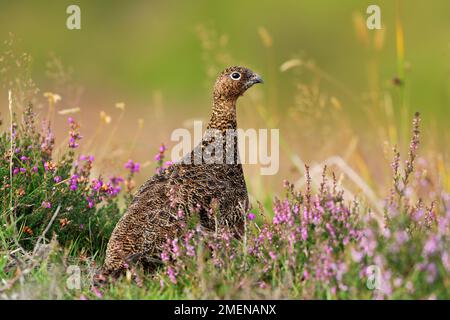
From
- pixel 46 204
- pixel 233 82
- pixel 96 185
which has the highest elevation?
pixel 233 82

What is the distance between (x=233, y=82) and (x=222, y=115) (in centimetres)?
23

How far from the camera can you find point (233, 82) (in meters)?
5.43

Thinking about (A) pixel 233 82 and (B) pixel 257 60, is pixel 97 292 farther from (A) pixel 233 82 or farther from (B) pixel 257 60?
(B) pixel 257 60

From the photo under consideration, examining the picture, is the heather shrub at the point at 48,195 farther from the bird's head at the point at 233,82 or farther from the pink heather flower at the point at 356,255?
the pink heather flower at the point at 356,255

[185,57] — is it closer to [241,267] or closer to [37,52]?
[37,52]

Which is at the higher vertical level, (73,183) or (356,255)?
(73,183)

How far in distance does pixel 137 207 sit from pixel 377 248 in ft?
4.78

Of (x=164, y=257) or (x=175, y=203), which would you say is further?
(x=175, y=203)

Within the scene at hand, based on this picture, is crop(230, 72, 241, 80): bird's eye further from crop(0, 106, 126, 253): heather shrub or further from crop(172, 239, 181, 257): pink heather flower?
crop(172, 239, 181, 257): pink heather flower

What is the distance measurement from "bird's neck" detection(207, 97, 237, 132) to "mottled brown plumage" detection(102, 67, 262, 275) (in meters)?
0.02

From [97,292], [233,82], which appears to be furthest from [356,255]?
[233,82]

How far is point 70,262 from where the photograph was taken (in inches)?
187

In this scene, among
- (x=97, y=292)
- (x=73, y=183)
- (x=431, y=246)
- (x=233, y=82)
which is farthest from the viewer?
(x=233, y=82)
